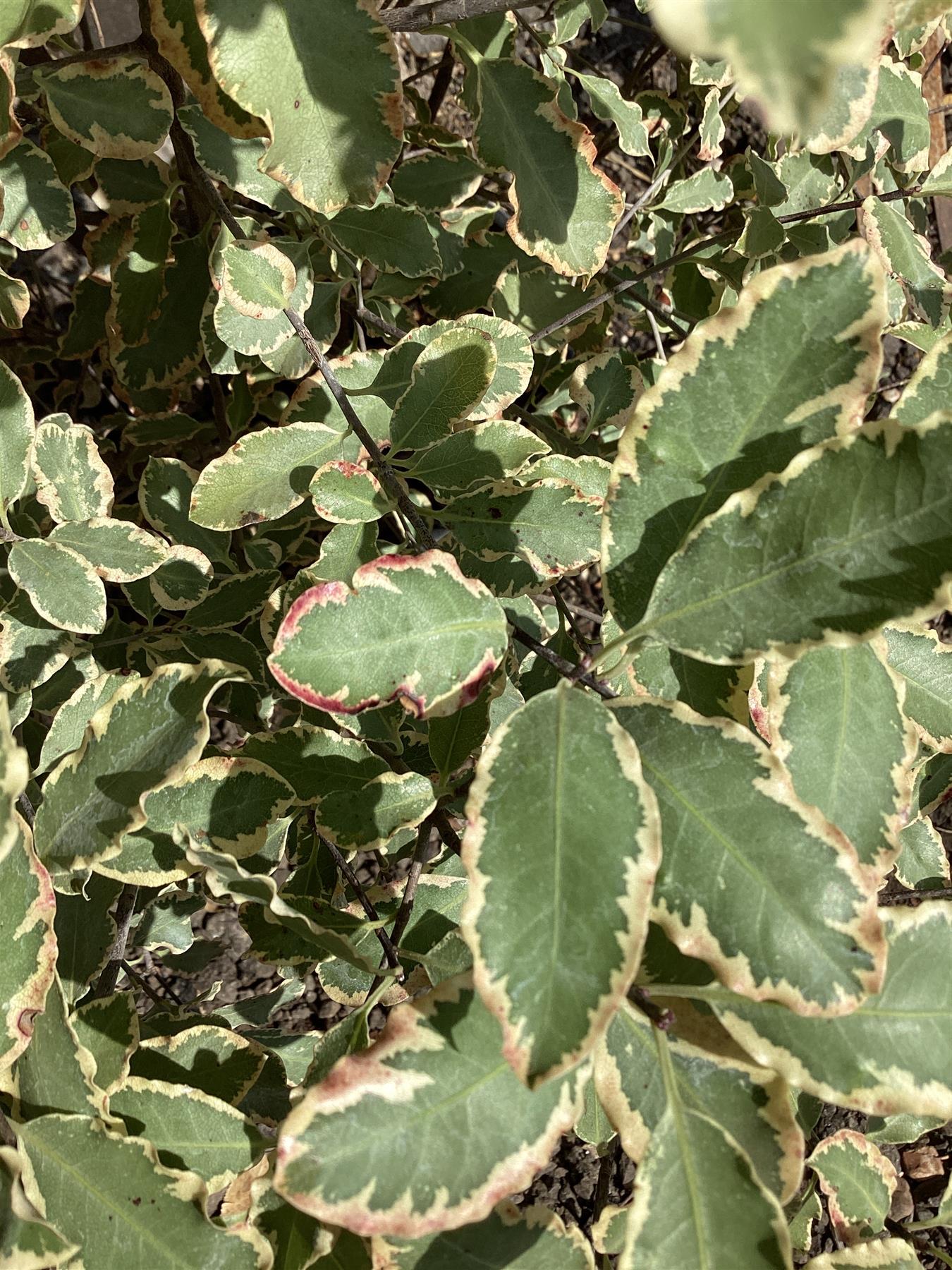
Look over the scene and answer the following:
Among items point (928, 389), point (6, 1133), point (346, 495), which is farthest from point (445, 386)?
point (6, 1133)

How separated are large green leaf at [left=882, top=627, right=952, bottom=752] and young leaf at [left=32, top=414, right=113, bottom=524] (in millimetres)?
1057

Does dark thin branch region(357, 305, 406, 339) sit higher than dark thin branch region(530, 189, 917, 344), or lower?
lower

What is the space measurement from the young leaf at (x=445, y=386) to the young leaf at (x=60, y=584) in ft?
1.34

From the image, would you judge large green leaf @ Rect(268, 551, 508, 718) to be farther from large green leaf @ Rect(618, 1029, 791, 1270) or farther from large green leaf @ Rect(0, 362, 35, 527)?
large green leaf @ Rect(0, 362, 35, 527)

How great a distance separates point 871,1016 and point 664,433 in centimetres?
52

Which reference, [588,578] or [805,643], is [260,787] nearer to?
[805,643]

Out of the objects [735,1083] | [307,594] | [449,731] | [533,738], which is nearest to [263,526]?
[449,731]

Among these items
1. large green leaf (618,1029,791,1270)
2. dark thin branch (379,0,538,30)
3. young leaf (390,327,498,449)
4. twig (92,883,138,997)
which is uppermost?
dark thin branch (379,0,538,30)

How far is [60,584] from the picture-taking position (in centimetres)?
119

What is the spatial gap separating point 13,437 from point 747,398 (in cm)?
92

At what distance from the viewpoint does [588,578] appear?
8.99 feet

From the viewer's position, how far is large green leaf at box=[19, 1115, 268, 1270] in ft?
2.86

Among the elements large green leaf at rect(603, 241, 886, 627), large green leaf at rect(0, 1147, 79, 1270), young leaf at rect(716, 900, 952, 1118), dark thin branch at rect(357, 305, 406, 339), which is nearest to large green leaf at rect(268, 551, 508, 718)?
large green leaf at rect(603, 241, 886, 627)

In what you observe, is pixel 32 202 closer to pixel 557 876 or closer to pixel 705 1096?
pixel 557 876
